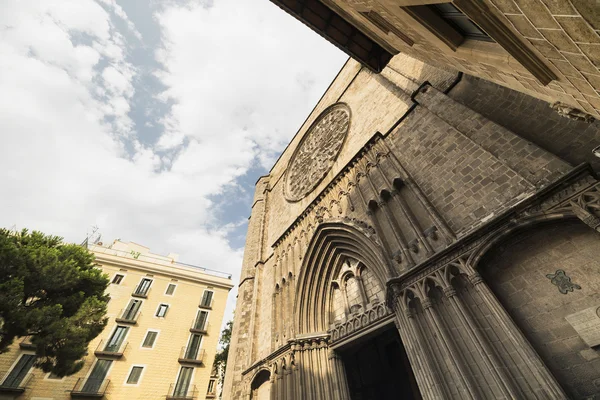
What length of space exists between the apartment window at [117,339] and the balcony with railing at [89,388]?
1.52 meters

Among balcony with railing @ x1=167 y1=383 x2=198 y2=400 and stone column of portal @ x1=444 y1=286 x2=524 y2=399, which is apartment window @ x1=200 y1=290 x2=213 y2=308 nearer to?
balcony with railing @ x1=167 y1=383 x2=198 y2=400

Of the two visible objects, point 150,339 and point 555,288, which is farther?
point 150,339

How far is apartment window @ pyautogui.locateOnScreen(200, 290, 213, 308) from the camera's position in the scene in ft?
66.4

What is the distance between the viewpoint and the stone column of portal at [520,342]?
10.7 ft

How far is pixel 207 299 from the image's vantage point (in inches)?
814

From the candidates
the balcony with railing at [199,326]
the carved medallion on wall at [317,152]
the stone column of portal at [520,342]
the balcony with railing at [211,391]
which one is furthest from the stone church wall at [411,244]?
the balcony with railing at [211,391]

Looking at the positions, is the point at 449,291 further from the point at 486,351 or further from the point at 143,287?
the point at 143,287

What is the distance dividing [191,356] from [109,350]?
4.62m

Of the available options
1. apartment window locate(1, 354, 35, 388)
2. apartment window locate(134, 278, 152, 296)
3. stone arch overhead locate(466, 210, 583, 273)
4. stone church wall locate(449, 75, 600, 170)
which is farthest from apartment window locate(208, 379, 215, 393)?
stone church wall locate(449, 75, 600, 170)

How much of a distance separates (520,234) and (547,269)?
587 mm

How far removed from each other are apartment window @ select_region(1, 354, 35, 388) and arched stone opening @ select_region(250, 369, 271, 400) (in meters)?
12.9

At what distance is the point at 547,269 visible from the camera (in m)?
4.00

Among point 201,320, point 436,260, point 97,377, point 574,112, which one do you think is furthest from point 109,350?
point 574,112

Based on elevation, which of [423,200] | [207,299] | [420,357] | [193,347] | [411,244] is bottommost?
[420,357]
